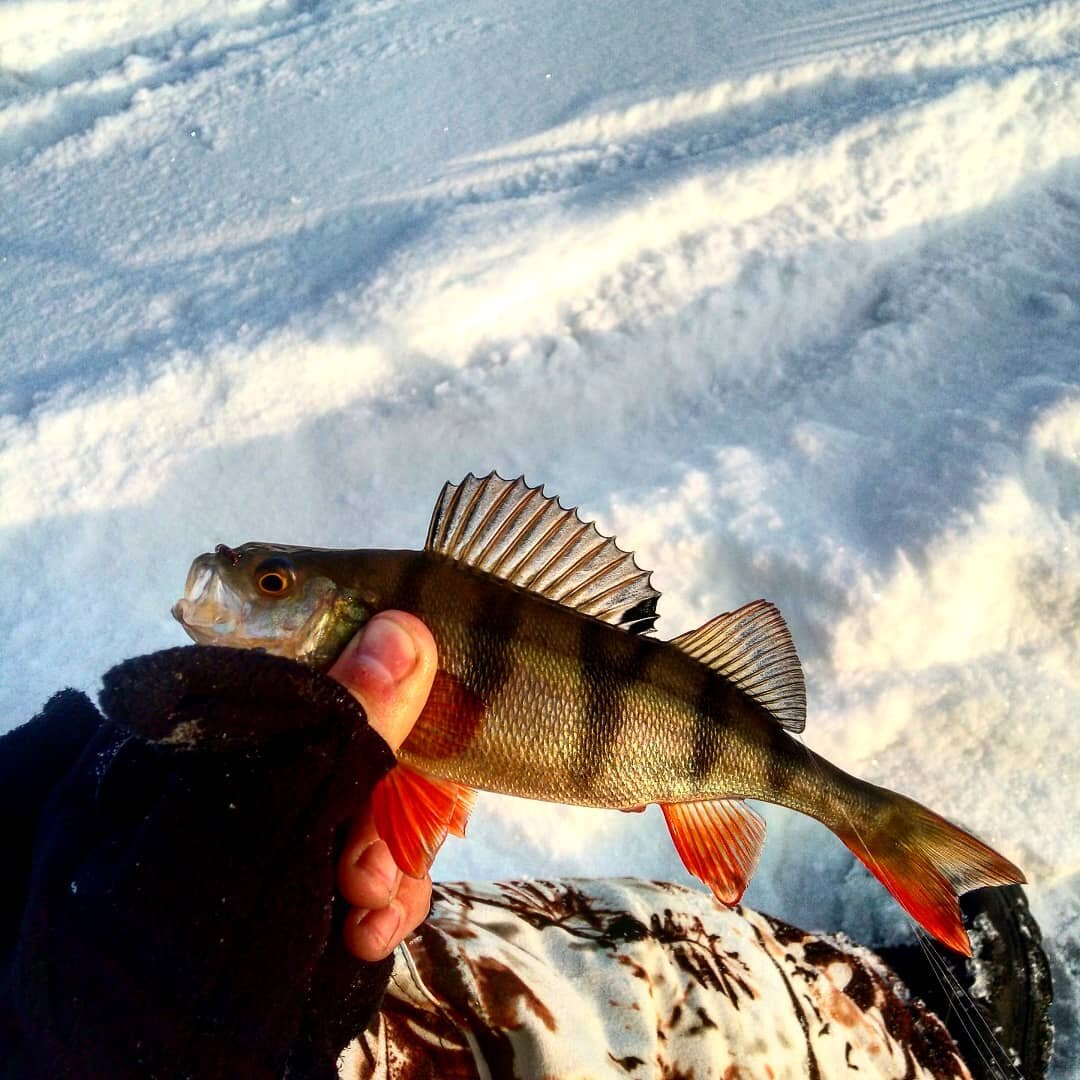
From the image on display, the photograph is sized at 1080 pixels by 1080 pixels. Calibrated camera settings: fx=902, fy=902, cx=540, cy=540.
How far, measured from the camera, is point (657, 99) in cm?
270

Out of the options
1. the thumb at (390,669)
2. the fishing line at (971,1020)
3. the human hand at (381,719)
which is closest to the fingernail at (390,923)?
the human hand at (381,719)

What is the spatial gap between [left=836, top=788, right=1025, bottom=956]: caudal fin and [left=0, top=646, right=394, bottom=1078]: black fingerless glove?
2.06 ft

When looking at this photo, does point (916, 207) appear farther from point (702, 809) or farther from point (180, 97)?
point (180, 97)

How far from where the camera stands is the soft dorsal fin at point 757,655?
1.09m

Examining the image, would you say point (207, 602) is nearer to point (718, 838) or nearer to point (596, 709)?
point (596, 709)

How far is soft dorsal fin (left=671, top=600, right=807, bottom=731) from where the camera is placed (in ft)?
3.59

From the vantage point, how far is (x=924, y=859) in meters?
1.13

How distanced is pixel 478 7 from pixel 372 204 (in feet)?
3.97

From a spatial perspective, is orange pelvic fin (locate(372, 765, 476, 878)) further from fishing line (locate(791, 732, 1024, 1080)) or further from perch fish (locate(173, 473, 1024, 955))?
fishing line (locate(791, 732, 1024, 1080))

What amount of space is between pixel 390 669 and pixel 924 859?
72 centimetres

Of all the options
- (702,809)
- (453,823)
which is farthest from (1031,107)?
(453,823)

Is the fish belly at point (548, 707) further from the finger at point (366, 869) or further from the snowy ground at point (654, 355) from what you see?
the snowy ground at point (654, 355)

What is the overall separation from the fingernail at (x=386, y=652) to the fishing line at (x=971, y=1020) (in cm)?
93

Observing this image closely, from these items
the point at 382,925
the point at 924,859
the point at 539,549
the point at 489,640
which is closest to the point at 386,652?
the point at 489,640
